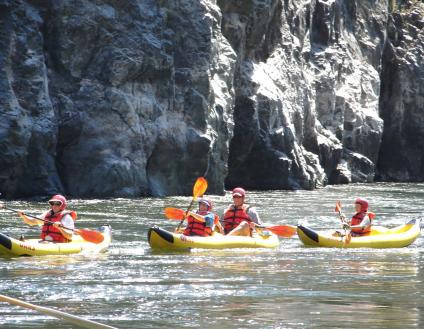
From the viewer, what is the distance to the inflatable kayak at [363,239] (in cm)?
1947

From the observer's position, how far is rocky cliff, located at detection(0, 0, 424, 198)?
3127 cm

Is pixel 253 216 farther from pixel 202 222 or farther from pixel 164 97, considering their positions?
pixel 164 97

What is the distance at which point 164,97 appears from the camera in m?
35.1

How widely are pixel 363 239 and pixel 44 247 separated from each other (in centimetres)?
639

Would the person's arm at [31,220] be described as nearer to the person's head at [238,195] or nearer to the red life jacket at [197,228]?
the red life jacket at [197,228]

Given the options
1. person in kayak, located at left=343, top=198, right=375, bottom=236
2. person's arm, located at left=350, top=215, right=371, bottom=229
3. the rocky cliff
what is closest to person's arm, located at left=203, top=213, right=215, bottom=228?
person in kayak, located at left=343, top=198, right=375, bottom=236

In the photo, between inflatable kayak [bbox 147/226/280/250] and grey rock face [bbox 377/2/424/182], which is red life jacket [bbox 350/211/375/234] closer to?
inflatable kayak [bbox 147/226/280/250]

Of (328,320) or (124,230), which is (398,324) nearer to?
(328,320)

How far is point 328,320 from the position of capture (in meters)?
10.8

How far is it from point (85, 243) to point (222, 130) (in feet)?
66.0

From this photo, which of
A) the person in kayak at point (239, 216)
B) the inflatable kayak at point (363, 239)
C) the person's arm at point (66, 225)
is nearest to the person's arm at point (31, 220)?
the person's arm at point (66, 225)

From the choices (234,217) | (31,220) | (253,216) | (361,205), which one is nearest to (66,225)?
(31,220)

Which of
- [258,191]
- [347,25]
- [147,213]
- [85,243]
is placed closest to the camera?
[85,243]

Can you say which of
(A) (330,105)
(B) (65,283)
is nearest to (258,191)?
(A) (330,105)
